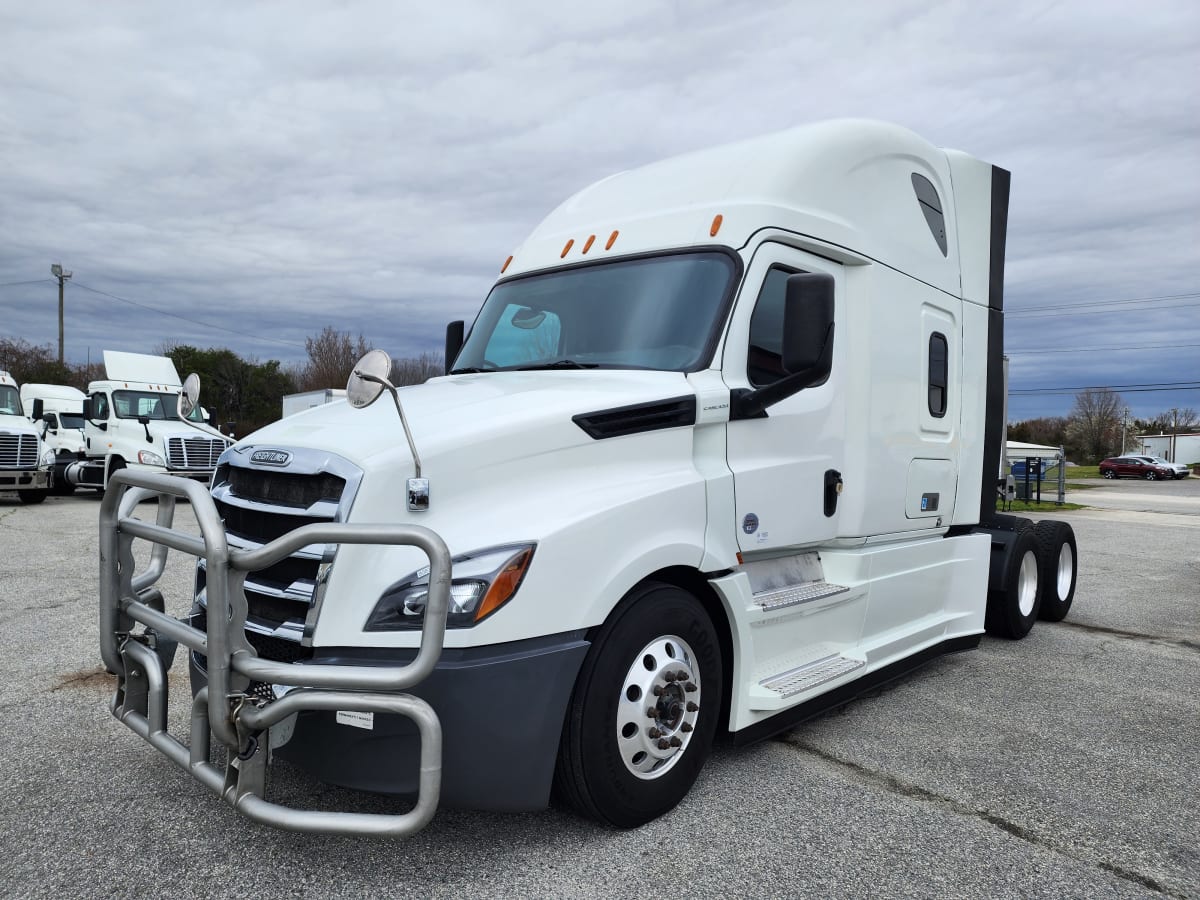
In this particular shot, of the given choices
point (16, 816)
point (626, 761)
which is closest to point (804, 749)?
point (626, 761)

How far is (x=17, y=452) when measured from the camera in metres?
15.9

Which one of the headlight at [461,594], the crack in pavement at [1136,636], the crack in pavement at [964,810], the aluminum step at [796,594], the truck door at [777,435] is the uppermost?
the truck door at [777,435]

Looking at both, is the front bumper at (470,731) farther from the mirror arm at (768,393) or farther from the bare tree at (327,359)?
the bare tree at (327,359)

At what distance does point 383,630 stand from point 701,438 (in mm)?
1575

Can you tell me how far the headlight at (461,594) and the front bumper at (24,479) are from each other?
16.4 metres

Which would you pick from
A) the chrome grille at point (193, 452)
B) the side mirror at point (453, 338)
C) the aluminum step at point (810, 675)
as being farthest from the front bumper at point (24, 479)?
the aluminum step at point (810, 675)

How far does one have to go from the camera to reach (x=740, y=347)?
3.83 metres

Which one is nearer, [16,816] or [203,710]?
[203,710]

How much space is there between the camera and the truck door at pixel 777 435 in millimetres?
3814

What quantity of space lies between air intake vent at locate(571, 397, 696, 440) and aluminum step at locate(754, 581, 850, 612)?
0.92m

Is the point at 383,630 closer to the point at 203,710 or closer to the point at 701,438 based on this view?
the point at 203,710

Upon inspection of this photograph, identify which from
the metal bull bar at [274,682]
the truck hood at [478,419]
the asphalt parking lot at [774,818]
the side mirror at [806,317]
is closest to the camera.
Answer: the metal bull bar at [274,682]

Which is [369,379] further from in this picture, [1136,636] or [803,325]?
[1136,636]

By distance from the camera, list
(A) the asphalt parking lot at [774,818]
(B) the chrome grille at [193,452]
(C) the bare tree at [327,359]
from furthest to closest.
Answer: (C) the bare tree at [327,359]
(B) the chrome grille at [193,452]
(A) the asphalt parking lot at [774,818]
